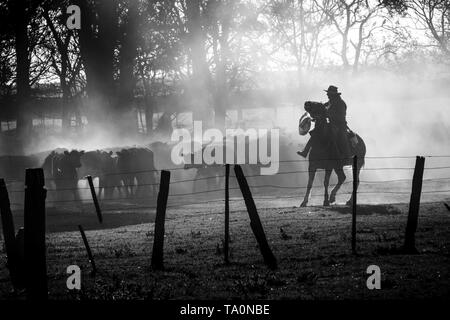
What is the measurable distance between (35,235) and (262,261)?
4.05 meters

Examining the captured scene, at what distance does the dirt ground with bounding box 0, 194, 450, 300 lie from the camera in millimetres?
9086

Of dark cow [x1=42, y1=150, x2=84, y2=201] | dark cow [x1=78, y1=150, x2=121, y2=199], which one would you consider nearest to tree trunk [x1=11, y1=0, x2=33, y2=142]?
dark cow [x1=78, y1=150, x2=121, y2=199]

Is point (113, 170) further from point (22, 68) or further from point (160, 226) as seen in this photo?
point (160, 226)

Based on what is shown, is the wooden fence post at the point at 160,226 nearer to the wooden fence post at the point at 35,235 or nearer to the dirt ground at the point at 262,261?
the dirt ground at the point at 262,261

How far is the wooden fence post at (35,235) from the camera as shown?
810 cm

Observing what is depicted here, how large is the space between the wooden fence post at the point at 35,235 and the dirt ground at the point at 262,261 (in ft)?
2.90

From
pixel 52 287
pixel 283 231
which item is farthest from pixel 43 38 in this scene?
pixel 52 287

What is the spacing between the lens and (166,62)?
1789 inches

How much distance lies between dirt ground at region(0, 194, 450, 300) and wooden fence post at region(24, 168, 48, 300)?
0.88 m

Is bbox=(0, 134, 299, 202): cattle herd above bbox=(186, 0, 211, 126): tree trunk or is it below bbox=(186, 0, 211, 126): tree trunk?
below

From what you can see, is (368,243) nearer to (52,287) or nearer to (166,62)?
(52,287)

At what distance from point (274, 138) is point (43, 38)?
17314 mm

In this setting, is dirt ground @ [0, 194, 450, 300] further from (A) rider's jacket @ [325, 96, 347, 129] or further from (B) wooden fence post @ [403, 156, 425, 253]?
(A) rider's jacket @ [325, 96, 347, 129]

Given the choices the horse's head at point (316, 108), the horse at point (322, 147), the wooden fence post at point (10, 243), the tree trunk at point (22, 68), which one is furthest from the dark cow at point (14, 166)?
the wooden fence post at point (10, 243)
